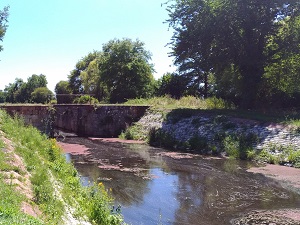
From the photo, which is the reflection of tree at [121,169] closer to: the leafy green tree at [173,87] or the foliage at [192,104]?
the foliage at [192,104]

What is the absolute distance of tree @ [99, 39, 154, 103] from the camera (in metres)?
44.1

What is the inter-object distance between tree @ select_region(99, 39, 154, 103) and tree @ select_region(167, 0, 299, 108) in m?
15.5

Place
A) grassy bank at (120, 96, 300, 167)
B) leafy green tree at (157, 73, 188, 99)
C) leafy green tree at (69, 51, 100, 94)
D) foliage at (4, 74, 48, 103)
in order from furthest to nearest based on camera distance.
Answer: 1. foliage at (4, 74, 48, 103)
2. leafy green tree at (69, 51, 100, 94)
3. leafy green tree at (157, 73, 188, 99)
4. grassy bank at (120, 96, 300, 167)

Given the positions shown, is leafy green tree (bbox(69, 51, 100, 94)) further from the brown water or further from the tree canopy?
the brown water

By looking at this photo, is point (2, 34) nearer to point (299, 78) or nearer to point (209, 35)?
point (209, 35)

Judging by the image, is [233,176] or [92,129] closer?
[233,176]

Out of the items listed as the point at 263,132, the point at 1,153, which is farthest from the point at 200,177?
the point at 1,153

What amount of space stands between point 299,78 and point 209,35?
25.6 ft

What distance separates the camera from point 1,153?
828cm

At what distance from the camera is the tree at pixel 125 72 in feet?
145

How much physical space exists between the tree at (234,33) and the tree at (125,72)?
50.9 feet

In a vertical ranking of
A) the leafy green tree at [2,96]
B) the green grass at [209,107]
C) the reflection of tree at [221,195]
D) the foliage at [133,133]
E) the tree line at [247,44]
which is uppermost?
the tree line at [247,44]

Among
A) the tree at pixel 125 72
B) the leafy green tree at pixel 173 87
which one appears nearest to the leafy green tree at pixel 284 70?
the tree at pixel 125 72

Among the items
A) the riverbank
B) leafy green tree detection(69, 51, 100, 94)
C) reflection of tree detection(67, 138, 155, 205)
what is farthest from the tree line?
leafy green tree detection(69, 51, 100, 94)
